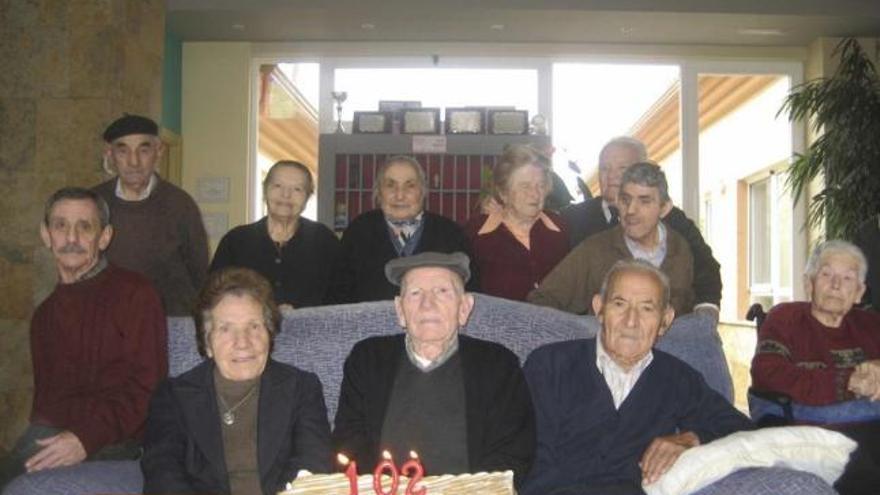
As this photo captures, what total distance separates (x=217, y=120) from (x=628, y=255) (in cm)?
541

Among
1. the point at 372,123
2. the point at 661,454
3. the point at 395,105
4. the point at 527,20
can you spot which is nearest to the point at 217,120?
the point at 372,123

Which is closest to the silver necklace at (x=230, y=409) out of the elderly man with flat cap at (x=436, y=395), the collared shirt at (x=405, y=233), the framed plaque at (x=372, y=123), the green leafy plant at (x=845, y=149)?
the elderly man with flat cap at (x=436, y=395)

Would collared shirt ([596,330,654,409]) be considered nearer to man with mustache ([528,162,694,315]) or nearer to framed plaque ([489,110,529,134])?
man with mustache ([528,162,694,315])

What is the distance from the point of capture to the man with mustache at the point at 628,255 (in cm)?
341

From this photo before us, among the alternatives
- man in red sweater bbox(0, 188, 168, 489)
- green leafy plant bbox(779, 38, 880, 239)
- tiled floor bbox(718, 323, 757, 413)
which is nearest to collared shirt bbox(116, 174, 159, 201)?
man in red sweater bbox(0, 188, 168, 489)

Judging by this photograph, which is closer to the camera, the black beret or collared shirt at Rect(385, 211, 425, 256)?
collared shirt at Rect(385, 211, 425, 256)

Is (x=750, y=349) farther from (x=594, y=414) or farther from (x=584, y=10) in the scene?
(x=594, y=414)

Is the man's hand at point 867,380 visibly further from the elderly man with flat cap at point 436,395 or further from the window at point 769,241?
the window at point 769,241

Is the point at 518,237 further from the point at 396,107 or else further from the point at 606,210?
the point at 396,107

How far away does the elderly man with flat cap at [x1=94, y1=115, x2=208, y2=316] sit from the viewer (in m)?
3.84

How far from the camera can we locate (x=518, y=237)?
12.3 ft

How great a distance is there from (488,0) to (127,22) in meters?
2.62

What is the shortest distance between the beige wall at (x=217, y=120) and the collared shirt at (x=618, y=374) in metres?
5.72

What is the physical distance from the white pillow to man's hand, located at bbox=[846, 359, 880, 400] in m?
0.84
